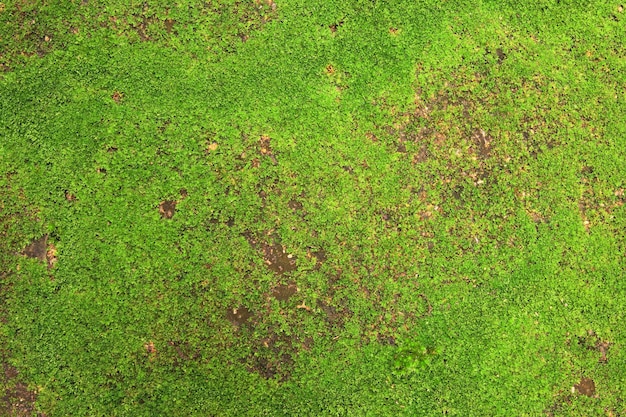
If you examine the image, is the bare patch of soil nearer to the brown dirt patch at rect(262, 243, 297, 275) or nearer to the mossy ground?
the mossy ground

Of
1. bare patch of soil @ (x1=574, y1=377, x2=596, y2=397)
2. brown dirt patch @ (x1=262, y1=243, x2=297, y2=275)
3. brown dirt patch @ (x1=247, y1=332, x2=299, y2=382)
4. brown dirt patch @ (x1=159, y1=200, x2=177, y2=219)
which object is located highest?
brown dirt patch @ (x1=159, y1=200, x2=177, y2=219)

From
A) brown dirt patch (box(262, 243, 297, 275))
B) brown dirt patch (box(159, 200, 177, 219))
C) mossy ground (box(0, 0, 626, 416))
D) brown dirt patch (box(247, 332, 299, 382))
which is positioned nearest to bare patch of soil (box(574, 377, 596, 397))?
mossy ground (box(0, 0, 626, 416))

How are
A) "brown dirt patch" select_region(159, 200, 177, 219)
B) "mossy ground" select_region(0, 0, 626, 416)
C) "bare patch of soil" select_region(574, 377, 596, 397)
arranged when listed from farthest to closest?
"bare patch of soil" select_region(574, 377, 596, 397) → "brown dirt patch" select_region(159, 200, 177, 219) → "mossy ground" select_region(0, 0, 626, 416)

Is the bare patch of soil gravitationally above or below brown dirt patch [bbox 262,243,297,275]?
below

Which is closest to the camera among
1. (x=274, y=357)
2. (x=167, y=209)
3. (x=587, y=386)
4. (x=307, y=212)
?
(x=274, y=357)

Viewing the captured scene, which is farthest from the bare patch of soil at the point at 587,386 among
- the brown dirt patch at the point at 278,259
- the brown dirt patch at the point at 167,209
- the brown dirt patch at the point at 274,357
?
the brown dirt patch at the point at 167,209

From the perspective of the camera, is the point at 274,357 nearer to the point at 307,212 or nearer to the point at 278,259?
the point at 278,259

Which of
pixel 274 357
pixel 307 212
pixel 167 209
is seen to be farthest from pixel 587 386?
pixel 167 209

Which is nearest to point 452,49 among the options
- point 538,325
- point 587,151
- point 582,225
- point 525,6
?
point 525,6

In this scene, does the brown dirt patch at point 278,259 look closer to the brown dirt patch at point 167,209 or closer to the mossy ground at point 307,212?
the mossy ground at point 307,212
